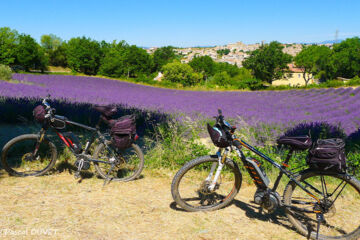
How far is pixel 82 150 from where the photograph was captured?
156 inches

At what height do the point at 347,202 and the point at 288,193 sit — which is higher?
the point at 288,193

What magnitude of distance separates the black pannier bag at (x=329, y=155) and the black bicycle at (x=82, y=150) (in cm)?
222

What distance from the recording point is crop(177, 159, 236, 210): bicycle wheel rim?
3.17m

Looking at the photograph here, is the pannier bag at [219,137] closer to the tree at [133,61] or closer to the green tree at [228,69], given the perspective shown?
the tree at [133,61]

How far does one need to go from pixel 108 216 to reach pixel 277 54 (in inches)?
2926

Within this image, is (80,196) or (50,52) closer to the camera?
(80,196)

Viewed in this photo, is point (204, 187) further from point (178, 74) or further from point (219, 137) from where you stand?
point (178, 74)

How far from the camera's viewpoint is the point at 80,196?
3531 millimetres

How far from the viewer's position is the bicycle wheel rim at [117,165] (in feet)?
12.9

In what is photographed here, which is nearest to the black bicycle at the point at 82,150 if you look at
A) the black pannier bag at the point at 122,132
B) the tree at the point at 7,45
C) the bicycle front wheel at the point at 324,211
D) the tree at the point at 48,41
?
the black pannier bag at the point at 122,132

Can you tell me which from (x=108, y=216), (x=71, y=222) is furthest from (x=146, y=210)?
(x=71, y=222)

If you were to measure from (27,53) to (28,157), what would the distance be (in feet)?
231

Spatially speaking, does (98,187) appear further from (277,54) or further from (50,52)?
(50,52)

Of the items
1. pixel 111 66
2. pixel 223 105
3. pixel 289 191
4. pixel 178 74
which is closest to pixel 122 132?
pixel 289 191
